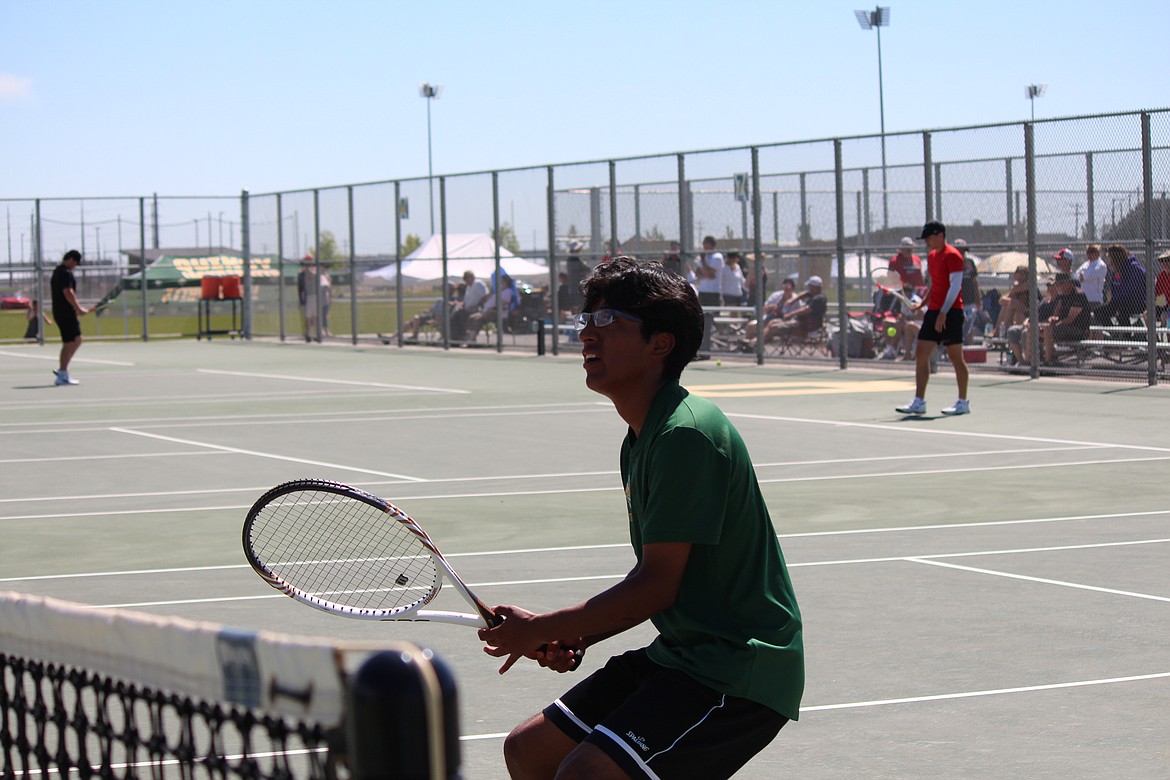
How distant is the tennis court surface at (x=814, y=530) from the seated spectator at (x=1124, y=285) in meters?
0.95

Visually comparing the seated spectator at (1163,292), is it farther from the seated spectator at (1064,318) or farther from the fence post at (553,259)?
the fence post at (553,259)

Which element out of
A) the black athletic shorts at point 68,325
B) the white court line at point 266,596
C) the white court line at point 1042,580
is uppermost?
the black athletic shorts at point 68,325

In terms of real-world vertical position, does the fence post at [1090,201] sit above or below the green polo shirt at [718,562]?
above

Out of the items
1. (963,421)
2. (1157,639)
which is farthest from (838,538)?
(963,421)

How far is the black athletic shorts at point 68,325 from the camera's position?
76.8ft

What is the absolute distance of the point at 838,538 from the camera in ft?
31.4

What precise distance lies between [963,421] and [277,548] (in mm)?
9508

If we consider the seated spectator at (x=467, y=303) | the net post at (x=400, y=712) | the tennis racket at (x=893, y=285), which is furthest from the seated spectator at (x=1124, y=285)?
the net post at (x=400, y=712)

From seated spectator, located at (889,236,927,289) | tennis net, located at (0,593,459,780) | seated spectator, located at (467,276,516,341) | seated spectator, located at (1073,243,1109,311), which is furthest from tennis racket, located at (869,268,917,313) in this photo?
tennis net, located at (0,593,459,780)

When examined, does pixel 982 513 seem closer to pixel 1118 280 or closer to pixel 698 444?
pixel 698 444

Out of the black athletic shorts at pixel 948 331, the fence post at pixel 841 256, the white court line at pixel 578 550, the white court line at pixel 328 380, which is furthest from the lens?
the fence post at pixel 841 256

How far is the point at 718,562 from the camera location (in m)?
3.73

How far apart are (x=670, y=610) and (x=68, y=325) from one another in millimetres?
21015

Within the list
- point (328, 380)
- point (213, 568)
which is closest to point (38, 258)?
point (328, 380)
